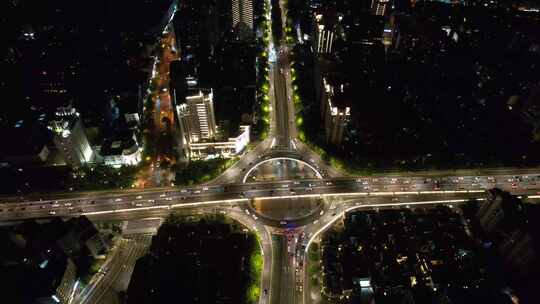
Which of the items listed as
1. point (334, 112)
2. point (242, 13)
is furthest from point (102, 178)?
point (242, 13)

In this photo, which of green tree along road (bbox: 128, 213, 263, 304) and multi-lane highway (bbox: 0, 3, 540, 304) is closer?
green tree along road (bbox: 128, 213, 263, 304)

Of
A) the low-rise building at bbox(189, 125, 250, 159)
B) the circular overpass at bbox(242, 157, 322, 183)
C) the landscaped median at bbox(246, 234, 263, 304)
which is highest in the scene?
the low-rise building at bbox(189, 125, 250, 159)

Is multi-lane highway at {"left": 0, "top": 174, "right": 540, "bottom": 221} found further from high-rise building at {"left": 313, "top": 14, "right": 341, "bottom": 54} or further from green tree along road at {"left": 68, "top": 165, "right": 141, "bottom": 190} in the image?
high-rise building at {"left": 313, "top": 14, "right": 341, "bottom": 54}

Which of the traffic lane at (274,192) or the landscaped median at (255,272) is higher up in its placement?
the traffic lane at (274,192)

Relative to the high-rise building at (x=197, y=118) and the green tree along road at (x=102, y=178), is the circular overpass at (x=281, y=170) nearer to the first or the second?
the high-rise building at (x=197, y=118)

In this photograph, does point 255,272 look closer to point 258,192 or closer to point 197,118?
point 258,192

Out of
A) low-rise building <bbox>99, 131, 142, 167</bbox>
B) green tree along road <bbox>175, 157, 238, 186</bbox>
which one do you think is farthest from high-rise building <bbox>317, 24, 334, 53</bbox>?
low-rise building <bbox>99, 131, 142, 167</bbox>

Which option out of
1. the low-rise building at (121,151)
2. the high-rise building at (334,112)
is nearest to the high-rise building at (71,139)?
the low-rise building at (121,151)
